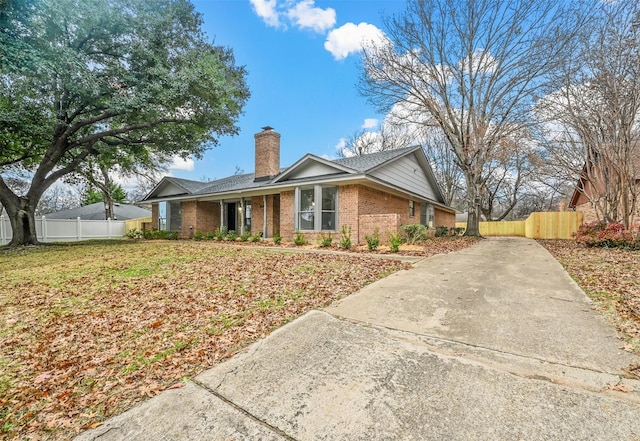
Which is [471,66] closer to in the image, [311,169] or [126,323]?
[311,169]

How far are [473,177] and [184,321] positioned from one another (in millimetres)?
18713

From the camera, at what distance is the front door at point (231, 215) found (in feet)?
55.7

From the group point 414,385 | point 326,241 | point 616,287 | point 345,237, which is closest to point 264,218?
point 326,241

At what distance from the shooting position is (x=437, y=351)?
2.67 m

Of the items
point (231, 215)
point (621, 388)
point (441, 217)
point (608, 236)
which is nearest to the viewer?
point (621, 388)

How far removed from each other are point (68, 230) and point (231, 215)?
36.2 ft

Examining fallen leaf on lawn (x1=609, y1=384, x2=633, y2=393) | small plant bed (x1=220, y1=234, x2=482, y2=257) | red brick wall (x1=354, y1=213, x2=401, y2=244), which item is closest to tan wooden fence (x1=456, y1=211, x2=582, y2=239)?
small plant bed (x1=220, y1=234, x2=482, y2=257)

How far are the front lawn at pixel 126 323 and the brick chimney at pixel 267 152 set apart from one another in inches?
338

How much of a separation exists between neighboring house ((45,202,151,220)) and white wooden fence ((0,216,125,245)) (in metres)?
6.33

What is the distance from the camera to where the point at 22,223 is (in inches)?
494

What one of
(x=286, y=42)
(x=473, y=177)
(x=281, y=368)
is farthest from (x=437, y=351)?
(x=473, y=177)

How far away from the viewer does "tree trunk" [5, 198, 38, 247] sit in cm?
1238

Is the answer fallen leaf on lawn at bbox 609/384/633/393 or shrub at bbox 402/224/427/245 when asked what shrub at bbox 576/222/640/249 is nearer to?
shrub at bbox 402/224/427/245

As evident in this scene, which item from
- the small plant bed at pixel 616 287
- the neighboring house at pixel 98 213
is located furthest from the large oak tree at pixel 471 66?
the neighboring house at pixel 98 213
